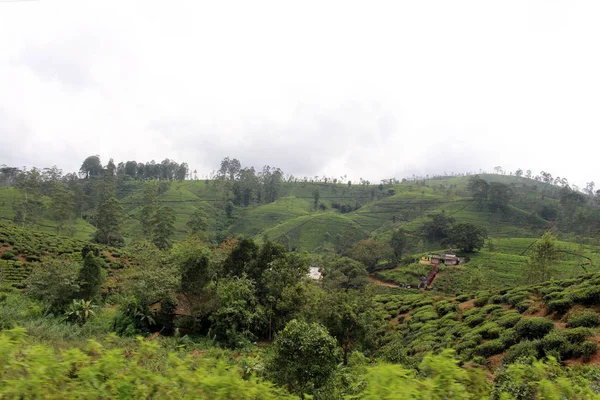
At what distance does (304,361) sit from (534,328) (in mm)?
9656

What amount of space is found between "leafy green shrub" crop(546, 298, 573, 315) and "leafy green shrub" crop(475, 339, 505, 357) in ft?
10.9

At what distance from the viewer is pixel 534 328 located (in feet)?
42.6

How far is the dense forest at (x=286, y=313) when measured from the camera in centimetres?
297

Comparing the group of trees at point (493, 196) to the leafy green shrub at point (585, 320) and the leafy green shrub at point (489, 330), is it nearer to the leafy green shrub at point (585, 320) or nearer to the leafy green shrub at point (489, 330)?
the leafy green shrub at point (489, 330)

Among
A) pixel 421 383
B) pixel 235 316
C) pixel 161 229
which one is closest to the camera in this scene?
pixel 421 383

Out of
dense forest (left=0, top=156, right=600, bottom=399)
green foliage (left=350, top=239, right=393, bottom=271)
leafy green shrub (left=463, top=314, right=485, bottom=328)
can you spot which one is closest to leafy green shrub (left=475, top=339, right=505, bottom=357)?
dense forest (left=0, top=156, right=600, bottom=399)

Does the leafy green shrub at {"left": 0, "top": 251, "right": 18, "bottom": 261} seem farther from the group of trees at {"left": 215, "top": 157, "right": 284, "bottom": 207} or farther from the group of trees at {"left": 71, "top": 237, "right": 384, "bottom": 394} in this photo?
the group of trees at {"left": 215, "top": 157, "right": 284, "bottom": 207}

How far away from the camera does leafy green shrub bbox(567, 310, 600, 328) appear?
40.5ft

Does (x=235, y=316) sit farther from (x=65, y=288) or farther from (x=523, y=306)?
(x=523, y=306)

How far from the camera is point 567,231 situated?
218 ft

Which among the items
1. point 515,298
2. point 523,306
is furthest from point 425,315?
point 523,306

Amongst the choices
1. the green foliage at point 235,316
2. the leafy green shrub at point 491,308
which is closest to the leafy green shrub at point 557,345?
the leafy green shrub at point 491,308

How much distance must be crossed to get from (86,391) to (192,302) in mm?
16649

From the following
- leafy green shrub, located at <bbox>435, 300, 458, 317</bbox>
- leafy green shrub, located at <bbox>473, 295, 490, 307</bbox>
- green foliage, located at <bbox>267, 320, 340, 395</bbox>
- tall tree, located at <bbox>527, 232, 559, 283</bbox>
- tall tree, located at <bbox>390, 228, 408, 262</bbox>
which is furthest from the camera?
tall tree, located at <bbox>390, 228, 408, 262</bbox>
